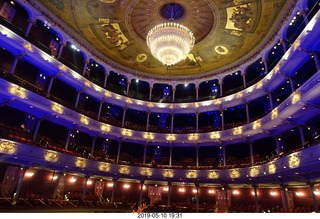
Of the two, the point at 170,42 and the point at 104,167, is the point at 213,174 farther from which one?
the point at 170,42

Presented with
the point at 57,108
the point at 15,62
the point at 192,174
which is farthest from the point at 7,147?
the point at 192,174

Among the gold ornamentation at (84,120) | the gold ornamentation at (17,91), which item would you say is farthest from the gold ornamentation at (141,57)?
the gold ornamentation at (17,91)

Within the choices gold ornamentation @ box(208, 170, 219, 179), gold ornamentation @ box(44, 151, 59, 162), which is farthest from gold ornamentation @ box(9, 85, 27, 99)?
gold ornamentation @ box(208, 170, 219, 179)

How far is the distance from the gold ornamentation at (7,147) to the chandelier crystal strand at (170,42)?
10.2m

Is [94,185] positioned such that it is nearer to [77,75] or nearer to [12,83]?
[77,75]

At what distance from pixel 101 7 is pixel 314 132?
17524 mm

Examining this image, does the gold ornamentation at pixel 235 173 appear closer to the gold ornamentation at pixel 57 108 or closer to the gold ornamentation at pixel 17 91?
the gold ornamentation at pixel 57 108

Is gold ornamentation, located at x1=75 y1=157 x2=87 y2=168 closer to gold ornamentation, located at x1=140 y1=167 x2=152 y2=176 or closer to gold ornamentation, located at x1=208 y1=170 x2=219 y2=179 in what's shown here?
gold ornamentation, located at x1=140 y1=167 x2=152 y2=176

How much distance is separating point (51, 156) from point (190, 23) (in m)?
14.4

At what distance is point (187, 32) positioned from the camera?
1340 cm

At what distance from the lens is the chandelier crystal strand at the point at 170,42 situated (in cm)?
1298

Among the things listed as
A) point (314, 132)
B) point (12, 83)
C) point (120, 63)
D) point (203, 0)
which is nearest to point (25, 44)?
point (12, 83)

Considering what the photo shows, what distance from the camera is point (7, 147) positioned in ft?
41.3

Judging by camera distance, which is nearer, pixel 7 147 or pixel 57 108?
pixel 7 147
